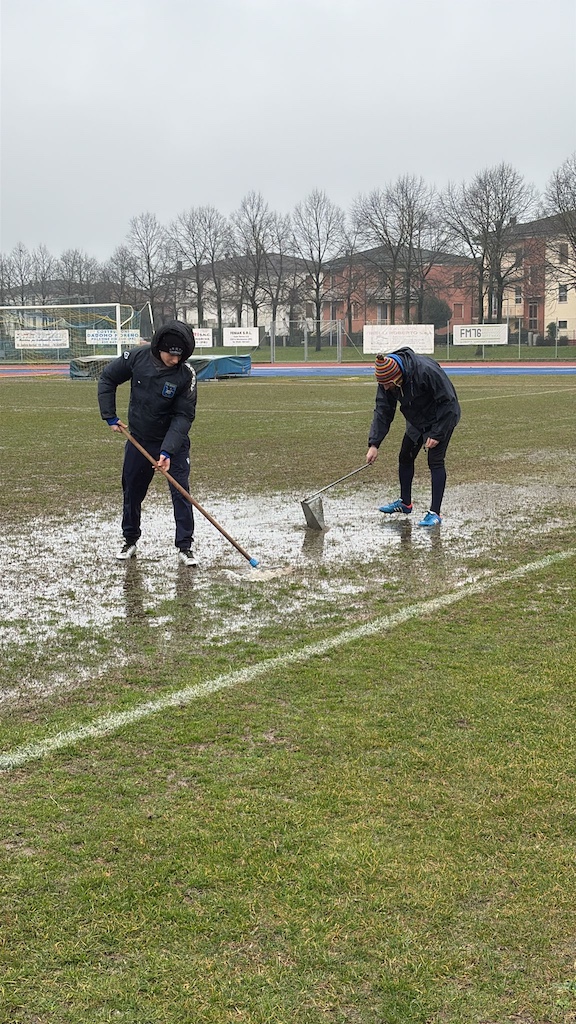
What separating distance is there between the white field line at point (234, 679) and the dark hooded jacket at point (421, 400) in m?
1.97

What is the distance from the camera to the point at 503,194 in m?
63.1

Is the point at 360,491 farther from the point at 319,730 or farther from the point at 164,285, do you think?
the point at 164,285

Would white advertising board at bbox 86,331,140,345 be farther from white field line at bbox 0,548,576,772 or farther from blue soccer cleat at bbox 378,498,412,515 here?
white field line at bbox 0,548,576,772

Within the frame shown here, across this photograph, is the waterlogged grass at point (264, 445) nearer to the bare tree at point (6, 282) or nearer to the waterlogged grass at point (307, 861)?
the waterlogged grass at point (307, 861)

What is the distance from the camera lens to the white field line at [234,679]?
3.79 metres

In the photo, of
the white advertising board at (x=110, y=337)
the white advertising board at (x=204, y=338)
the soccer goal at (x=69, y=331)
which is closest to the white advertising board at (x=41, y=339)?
the soccer goal at (x=69, y=331)

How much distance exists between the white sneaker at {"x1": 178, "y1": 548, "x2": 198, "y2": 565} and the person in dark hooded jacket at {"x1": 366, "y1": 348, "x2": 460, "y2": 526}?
6.65 ft

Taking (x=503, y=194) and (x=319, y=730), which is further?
(x=503, y=194)

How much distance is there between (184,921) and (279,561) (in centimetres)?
460

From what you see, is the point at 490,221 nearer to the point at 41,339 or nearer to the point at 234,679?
the point at 41,339

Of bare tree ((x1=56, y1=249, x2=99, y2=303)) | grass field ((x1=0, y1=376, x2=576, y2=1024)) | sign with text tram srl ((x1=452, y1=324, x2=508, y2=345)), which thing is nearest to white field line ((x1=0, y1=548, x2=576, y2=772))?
grass field ((x1=0, y1=376, x2=576, y2=1024))

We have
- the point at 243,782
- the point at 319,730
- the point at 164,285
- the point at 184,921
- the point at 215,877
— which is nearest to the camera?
the point at 184,921

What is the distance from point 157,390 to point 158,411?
0.17m

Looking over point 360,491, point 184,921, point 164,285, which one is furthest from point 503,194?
point 184,921
